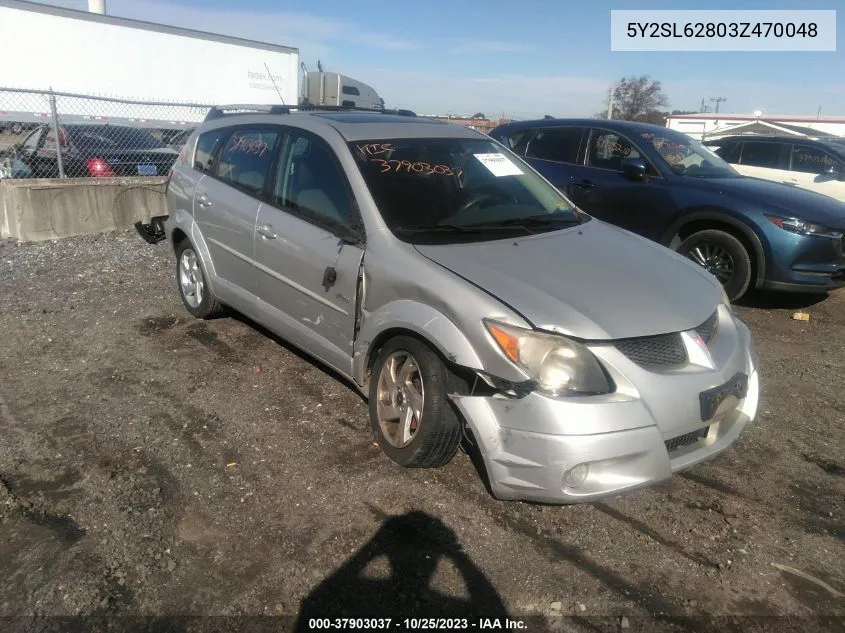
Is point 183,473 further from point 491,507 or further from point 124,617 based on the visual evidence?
point 491,507

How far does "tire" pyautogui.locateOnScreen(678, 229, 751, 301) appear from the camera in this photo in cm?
599

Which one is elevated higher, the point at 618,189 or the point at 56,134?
the point at 56,134

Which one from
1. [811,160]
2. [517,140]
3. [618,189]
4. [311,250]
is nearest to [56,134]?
[517,140]

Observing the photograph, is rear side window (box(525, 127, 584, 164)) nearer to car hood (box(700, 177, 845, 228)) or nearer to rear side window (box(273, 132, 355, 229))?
car hood (box(700, 177, 845, 228))

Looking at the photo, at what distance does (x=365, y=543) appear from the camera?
9.13ft

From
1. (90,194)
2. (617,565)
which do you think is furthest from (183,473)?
(90,194)

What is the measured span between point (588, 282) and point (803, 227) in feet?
12.3

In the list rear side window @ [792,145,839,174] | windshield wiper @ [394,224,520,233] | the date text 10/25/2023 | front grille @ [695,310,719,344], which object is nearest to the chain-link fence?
windshield wiper @ [394,224,520,233]

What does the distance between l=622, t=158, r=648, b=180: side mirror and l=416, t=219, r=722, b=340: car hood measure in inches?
108

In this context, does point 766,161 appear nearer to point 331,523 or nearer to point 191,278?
point 191,278

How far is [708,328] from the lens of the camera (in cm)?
313

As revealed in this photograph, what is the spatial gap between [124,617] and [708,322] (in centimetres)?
278

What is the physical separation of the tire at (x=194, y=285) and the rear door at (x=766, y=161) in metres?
7.52

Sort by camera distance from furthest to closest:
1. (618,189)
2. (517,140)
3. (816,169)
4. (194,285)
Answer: (816,169) < (517,140) < (618,189) < (194,285)
